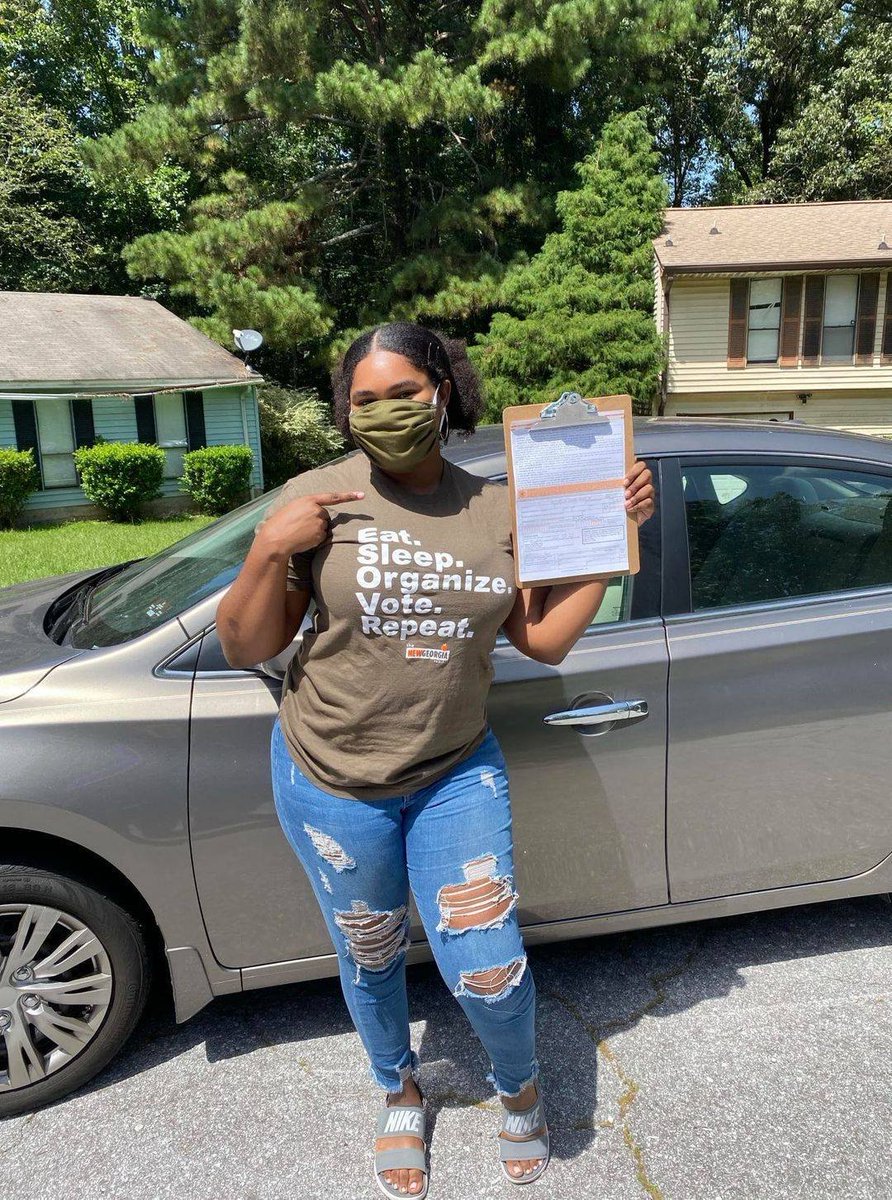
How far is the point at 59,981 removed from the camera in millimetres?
2326

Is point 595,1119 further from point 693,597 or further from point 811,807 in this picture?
point 693,597

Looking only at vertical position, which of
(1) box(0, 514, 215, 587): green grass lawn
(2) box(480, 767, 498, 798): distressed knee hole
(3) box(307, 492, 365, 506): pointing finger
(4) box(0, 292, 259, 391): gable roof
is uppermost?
(4) box(0, 292, 259, 391): gable roof

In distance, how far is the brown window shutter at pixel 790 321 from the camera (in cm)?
2089

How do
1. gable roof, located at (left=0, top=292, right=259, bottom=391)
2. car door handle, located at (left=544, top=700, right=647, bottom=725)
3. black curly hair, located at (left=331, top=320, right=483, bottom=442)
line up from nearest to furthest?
black curly hair, located at (left=331, top=320, right=483, bottom=442) → car door handle, located at (left=544, top=700, right=647, bottom=725) → gable roof, located at (left=0, top=292, right=259, bottom=391)

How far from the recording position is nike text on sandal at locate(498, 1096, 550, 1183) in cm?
211

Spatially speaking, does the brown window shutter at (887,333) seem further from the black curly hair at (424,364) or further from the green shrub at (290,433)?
the black curly hair at (424,364)

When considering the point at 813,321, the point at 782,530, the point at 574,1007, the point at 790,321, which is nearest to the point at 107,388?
the point at 790,321

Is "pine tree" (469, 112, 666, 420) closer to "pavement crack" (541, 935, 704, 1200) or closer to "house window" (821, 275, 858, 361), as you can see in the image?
"house window" (821, 275, 858, 361)

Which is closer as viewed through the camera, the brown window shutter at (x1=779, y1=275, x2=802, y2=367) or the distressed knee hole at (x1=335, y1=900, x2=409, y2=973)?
the distressed knee hole at (x1=335, y1=900, x2=409, y2=973)

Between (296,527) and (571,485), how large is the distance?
0.60m

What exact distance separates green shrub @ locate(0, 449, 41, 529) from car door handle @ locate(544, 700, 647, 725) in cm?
1525

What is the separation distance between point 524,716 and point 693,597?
0.61 meters

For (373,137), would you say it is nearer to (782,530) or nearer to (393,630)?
(782,530)

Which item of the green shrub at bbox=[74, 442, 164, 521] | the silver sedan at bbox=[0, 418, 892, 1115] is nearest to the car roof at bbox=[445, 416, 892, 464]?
the silver sedan at bbox=[0, 418, 892, 1115]
